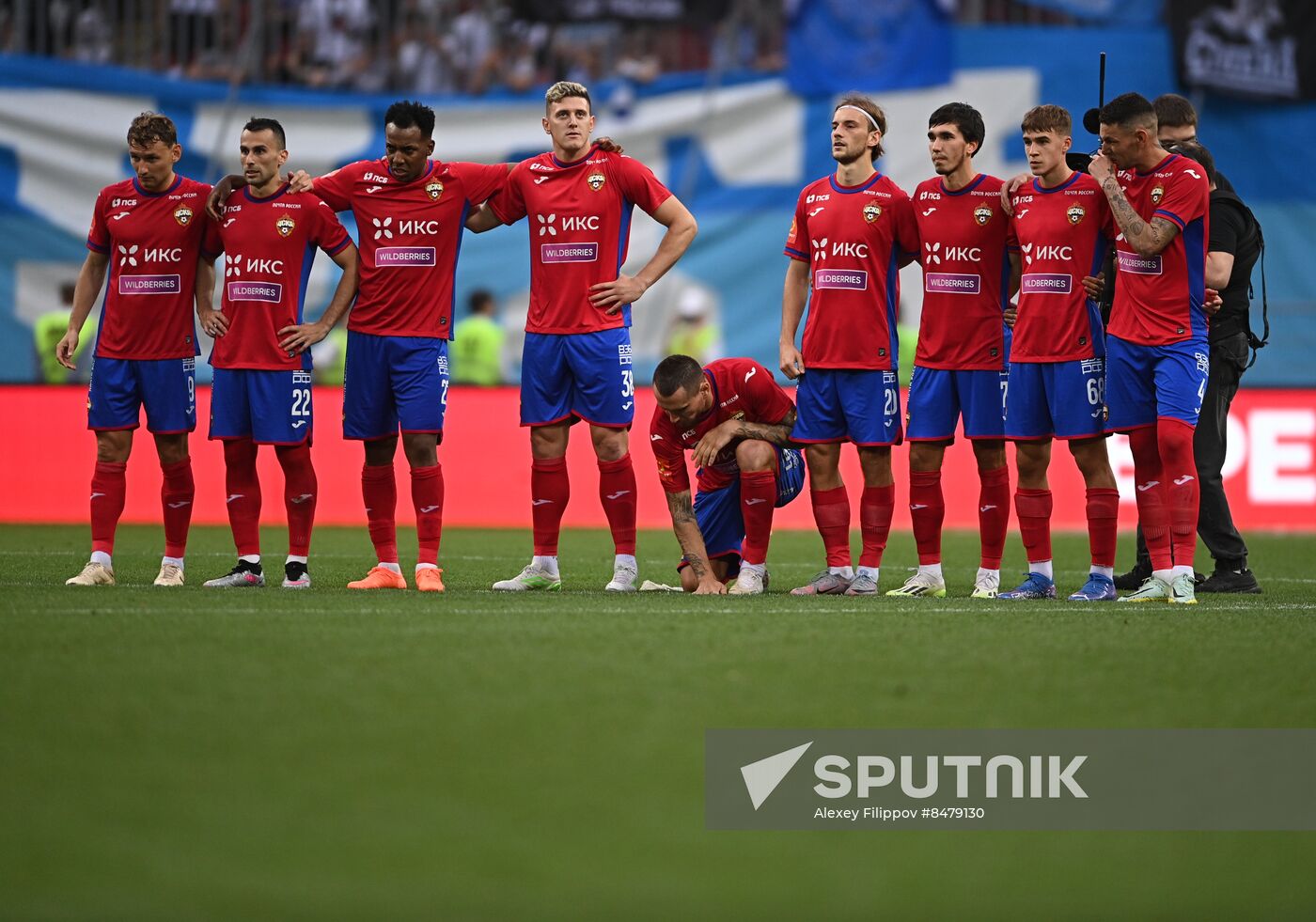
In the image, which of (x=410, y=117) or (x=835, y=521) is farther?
(x=835, y=521)

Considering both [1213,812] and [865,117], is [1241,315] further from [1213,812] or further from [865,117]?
[1213,812]

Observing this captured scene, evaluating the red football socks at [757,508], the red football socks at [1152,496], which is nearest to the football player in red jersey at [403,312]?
the red football socks at [757,508]

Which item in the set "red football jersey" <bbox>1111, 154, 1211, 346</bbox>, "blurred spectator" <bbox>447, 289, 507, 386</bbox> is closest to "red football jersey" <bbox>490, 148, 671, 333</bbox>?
"red football jersey" <bbox>1111, 154, 1211, 346</bbox>

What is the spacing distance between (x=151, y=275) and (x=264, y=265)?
0.56 metres

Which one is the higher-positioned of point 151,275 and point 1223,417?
point 151,275

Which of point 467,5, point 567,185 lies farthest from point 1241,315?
point 467,5

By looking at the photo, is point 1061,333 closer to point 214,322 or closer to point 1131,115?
point 1131,115

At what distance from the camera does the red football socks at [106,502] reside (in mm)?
7707

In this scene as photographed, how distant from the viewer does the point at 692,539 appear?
294 inches

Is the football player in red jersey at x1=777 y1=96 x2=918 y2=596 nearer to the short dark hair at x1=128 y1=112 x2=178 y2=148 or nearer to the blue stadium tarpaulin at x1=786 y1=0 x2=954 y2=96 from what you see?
the short dark hair at x1=128 y1=112 x2=178 y2=148

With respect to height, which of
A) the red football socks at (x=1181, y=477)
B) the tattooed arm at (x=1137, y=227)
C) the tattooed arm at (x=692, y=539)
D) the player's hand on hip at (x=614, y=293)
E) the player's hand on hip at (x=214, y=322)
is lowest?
the tattooed arm at (x=692, y=539)

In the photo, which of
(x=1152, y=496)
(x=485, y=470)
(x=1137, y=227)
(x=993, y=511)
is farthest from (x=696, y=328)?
(x=1137, y=227)

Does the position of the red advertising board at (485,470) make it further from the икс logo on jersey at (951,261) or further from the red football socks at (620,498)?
the икс logo on jersey at (951,261)

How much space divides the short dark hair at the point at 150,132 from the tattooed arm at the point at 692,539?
9.31 ft
